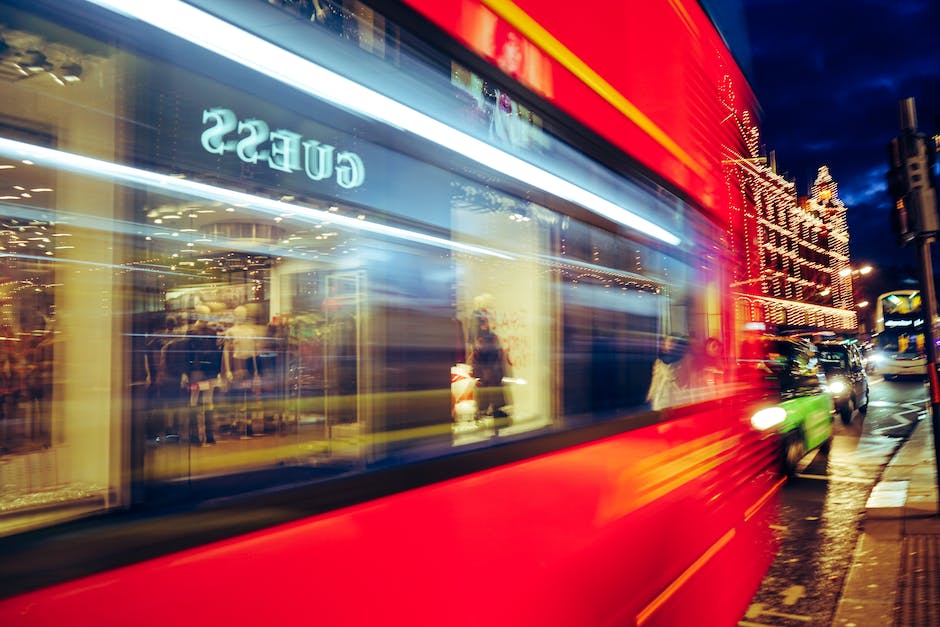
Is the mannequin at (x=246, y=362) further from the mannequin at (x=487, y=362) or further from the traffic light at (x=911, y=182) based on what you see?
the traffic light at (x=911, y=182)

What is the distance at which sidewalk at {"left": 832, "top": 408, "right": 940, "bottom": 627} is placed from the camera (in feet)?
14.6

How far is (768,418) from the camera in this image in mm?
7164

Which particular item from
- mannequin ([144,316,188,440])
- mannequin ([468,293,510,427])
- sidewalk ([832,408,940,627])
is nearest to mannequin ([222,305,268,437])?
mannequin ([144,316,188,440])

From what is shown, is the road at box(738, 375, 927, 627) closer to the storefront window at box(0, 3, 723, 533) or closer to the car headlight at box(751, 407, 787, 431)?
the car headlight at box(751, 407, 787, 431)

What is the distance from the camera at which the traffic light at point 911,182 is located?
21.5 feet

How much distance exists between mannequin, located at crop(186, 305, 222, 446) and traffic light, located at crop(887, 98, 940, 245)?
683 cm

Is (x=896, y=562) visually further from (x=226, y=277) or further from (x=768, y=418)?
(x=226, y=277)

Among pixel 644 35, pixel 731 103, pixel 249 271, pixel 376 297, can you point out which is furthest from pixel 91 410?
pixel 731 103

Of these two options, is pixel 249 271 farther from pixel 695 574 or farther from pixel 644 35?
pixel 695 574

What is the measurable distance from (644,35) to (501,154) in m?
1.72

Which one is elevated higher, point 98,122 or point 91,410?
point 98,122

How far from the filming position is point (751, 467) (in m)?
5.98

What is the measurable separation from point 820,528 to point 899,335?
28.9 metres

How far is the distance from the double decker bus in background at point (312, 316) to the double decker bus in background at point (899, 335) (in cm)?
3278
